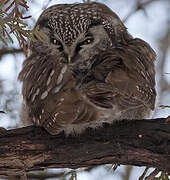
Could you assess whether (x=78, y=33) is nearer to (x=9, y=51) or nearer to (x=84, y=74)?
(x=84, y=74)


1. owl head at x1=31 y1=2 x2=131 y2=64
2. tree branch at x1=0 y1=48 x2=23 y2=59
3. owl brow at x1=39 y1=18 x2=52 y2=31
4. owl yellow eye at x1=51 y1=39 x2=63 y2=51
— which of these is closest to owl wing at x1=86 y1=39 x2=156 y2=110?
owl head at x1=31 y1=2 x2=131 y2=64

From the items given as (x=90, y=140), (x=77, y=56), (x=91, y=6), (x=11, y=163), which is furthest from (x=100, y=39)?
(x=11, y=163)

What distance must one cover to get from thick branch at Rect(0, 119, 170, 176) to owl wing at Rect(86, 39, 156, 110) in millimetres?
224

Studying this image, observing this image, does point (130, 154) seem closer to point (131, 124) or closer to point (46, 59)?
point (131, 124)

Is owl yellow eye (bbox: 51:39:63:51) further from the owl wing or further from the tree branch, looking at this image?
the tree branch

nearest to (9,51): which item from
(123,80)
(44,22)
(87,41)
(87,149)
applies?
(44,22)

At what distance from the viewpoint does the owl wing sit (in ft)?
6.51

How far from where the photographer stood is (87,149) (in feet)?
7.38

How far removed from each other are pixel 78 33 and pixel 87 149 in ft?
2.63

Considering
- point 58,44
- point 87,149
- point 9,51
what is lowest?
point 87,149

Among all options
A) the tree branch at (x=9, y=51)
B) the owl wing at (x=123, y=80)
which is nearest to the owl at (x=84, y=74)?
the owl wing at (x=123, y=80)

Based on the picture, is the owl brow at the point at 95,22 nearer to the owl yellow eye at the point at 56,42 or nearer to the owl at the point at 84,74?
the owl at the point at 84,74

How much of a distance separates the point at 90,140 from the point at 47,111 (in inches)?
14.8

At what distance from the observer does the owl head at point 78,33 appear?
2.49 metres
